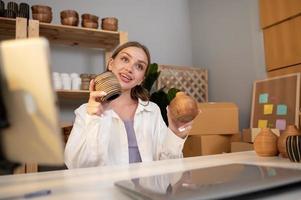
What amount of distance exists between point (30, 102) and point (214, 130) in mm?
1698

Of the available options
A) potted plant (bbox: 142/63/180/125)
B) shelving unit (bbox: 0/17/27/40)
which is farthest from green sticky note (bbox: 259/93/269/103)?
shelving unit (bbox: 0/17/27/40)

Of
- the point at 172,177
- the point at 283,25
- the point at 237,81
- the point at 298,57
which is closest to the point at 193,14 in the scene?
the point at 237,81

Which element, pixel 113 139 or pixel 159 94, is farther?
pixel 159 94

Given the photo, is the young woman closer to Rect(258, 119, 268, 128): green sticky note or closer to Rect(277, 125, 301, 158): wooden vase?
Rect(277, 125, 301, 158): wooden vase

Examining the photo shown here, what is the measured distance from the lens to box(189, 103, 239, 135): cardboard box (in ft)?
6.10

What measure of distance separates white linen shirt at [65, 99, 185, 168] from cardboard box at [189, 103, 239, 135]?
0.63 metres

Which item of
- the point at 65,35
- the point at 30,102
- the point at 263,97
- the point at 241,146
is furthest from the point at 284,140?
the point at 65,35

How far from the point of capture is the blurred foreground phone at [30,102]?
0.89 feet

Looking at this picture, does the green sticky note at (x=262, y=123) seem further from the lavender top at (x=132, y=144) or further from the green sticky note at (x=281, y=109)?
the lavender top at (x=132, y=144)

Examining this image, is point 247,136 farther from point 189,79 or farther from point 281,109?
point 189,79

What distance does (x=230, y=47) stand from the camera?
2342mm

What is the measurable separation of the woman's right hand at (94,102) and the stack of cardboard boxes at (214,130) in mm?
1140

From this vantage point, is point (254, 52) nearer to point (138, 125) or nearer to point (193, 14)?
point (193, 14)

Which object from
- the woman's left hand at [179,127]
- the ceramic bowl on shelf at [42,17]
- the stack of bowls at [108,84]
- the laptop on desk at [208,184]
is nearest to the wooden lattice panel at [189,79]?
the ceramic bowl on shelf at [42,17]
